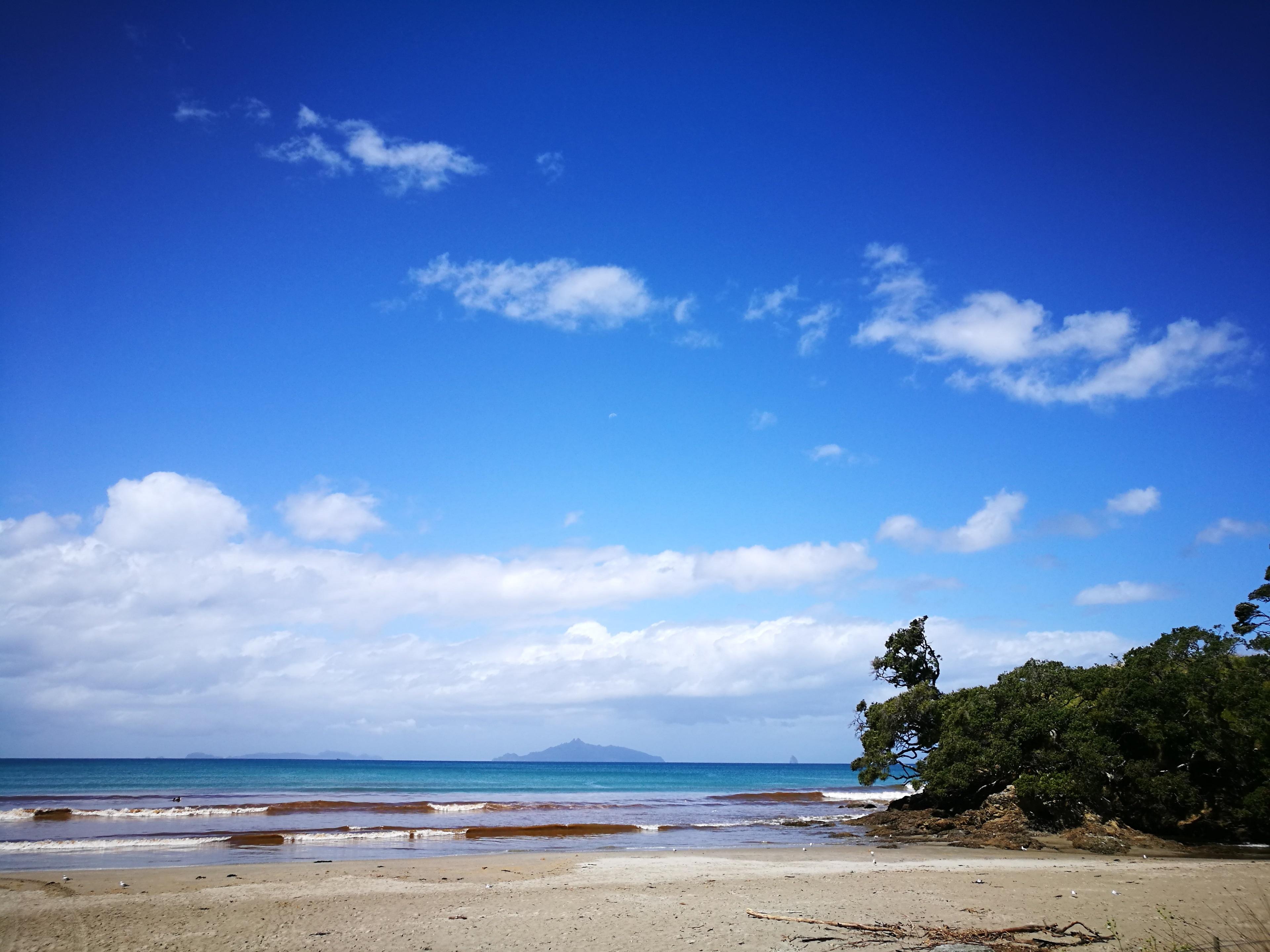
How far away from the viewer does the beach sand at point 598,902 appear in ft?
35.3

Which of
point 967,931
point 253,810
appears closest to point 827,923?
point 967,931

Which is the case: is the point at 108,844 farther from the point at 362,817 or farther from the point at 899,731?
the point at 899,731

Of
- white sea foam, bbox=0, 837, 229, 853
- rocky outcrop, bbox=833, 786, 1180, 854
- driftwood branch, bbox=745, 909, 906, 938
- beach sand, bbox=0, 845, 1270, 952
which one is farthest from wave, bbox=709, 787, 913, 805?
driftwood branch, bbox=745, 909, 906, 938

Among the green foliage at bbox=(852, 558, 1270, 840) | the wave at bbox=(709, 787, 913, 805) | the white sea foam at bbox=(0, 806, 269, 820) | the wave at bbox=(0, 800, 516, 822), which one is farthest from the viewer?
the wave at bbox=(709, 787, 913, 805)

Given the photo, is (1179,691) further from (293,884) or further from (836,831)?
(293,884)

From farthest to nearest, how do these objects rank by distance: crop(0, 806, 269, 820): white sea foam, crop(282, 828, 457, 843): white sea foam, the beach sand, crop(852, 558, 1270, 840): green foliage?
crop(0, 806, 269, 820): white sea foam
crop(282, 828, 457, 843): white sea foam
crop(852, 558, 1270, 840): green foliage
the beach sand

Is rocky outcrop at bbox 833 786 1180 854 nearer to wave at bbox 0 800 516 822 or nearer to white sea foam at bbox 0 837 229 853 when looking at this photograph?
wave at bbox 0 800 516 822

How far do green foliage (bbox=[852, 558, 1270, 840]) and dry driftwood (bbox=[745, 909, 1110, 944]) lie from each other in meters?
12.2

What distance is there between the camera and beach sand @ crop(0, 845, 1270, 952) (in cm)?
1076

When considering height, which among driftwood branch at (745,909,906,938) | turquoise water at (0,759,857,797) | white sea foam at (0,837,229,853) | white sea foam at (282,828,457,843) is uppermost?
driftwood branch at (745,909,906,938)

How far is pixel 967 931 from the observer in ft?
34.1

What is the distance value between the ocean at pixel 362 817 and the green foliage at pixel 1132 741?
6212 mm

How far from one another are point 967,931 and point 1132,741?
614 inches

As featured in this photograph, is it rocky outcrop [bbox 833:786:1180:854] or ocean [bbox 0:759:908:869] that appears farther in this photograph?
ocean [bbox 0:759:908:869]
